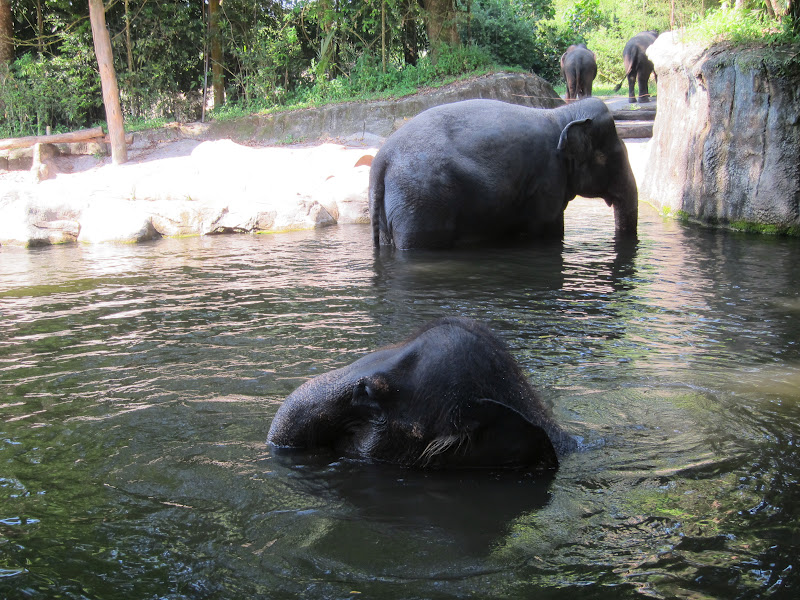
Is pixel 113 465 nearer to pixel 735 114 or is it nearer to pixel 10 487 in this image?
pixel 10 487

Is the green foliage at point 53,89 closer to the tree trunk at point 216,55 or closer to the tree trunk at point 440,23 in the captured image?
the tree trunk at point 216,55

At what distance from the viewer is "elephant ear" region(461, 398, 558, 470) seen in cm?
311

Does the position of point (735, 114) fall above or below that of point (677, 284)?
above

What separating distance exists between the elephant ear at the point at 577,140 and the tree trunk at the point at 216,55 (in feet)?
59.9

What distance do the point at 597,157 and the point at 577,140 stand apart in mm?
402

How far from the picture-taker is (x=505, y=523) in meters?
2.89

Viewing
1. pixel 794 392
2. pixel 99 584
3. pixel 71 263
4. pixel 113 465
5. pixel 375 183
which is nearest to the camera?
pixel 99 584

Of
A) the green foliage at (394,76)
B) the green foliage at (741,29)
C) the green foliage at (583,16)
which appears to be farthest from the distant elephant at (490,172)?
the green foliage at (583,16)

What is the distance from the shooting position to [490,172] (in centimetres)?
886

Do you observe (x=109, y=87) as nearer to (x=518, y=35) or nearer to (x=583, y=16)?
(x=518, y=35)

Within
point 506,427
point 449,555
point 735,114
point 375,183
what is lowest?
point 449,555

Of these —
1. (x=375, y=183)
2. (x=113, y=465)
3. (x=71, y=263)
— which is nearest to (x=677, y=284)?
(x=375, y=183)

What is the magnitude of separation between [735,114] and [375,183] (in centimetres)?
507

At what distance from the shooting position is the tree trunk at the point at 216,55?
2449 centimetres
